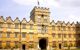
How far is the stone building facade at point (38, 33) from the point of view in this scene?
5622 centimetres

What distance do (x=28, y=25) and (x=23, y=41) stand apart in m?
6.02

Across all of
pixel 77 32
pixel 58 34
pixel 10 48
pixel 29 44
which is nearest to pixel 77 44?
pixel 77 32

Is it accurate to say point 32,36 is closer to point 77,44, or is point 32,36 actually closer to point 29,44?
point 29,44

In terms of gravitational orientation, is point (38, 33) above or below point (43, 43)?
above

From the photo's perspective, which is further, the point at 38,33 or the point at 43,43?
the point at 43,43

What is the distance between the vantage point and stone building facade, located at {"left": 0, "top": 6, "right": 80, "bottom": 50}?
56219mm

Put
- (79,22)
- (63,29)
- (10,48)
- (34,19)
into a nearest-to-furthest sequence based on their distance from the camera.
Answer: (10,48) → (34,19) → (63,29) → (79,22)

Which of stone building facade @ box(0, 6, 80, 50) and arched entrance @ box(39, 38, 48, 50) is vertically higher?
stone building facade @ box(0, 6, 80, 50)

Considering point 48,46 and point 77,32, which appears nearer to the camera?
point 48,46

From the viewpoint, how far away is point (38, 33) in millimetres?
60031

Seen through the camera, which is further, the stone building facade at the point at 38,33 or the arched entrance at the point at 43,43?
the arched entrance at the point at 43,43

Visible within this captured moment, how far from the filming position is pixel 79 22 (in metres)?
71.2

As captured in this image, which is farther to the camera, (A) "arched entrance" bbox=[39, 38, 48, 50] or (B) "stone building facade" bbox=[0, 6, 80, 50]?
(A) "arched entrance" bbox=[39, 38, 48, 50]

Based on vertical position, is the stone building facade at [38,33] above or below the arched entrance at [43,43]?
above
